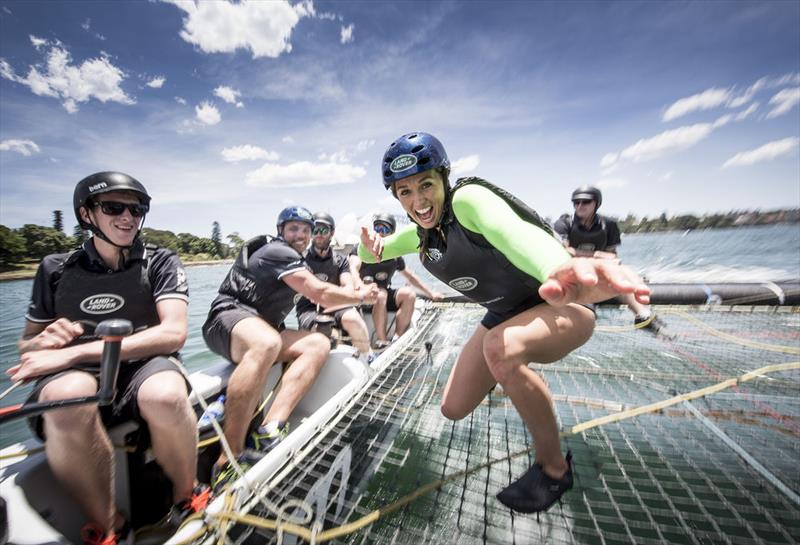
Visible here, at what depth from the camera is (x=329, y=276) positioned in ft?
16.5

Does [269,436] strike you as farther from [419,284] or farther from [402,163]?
[419,284]

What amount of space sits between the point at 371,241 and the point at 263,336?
1.13 metres

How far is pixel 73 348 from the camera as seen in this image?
1.69m

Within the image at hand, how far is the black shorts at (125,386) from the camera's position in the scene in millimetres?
1680

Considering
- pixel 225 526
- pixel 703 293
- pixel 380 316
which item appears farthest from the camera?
pixel 380 316

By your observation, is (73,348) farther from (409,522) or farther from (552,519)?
(552,519)

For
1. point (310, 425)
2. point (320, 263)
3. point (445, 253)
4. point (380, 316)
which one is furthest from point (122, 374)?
point (380, 316)

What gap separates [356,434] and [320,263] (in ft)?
10.6

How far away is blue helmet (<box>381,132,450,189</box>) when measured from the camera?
1904 mm

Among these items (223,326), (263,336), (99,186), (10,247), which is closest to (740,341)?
(263,336)

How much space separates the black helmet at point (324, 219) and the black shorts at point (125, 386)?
11.2ft

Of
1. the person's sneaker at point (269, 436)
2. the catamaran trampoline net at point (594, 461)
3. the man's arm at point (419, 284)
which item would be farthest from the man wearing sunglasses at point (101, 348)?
the man's arm at point (419, 284)

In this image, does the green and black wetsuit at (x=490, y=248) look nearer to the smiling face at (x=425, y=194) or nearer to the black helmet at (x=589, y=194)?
the smiling face at (x=425, y=194)

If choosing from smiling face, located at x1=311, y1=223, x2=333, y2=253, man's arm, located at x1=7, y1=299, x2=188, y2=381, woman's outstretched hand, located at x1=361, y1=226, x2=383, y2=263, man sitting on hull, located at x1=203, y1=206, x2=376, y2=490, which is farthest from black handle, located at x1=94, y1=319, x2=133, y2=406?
smiling face, located at x1=311, y1=223, x2=333, y2=253
